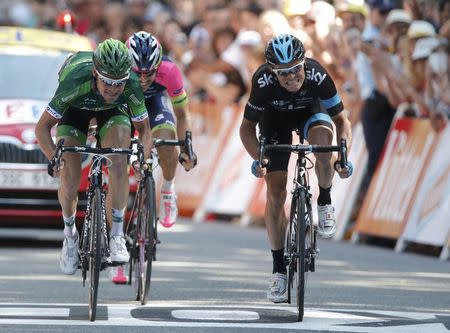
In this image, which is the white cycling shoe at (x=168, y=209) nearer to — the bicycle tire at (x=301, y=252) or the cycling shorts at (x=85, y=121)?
the cycling shorts at (x=85, y=121)

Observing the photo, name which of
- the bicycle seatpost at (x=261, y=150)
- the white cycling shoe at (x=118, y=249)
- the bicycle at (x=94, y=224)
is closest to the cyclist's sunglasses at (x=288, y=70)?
the bicycle seatpost at (x=261, y=150)

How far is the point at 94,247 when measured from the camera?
11102 millimetres

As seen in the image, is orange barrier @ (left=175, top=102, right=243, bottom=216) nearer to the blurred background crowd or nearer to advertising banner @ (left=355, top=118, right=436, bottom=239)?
the blurred background crowd

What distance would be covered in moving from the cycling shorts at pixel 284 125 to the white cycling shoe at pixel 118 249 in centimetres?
114

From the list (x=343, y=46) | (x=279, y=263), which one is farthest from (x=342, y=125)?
(x=343, y=46)

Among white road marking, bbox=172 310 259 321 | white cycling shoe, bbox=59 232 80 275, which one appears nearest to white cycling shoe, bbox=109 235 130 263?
white cycling shoe, bbox=59 232 80 275

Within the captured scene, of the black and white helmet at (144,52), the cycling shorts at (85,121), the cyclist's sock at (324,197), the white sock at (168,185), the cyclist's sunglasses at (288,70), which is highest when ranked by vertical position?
the black and white helmet at (144,52)

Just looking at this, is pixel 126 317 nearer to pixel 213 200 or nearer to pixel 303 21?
Result: pixel 303 21

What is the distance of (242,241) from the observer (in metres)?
19.1

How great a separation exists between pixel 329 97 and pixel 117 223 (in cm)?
172

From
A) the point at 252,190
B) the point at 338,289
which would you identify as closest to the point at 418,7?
the point at 252,190

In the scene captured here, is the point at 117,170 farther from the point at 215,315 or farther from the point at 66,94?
the point at 215,315

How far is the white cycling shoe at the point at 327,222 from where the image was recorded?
11.8 meters

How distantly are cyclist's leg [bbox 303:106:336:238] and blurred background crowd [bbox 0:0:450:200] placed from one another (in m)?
5.64
